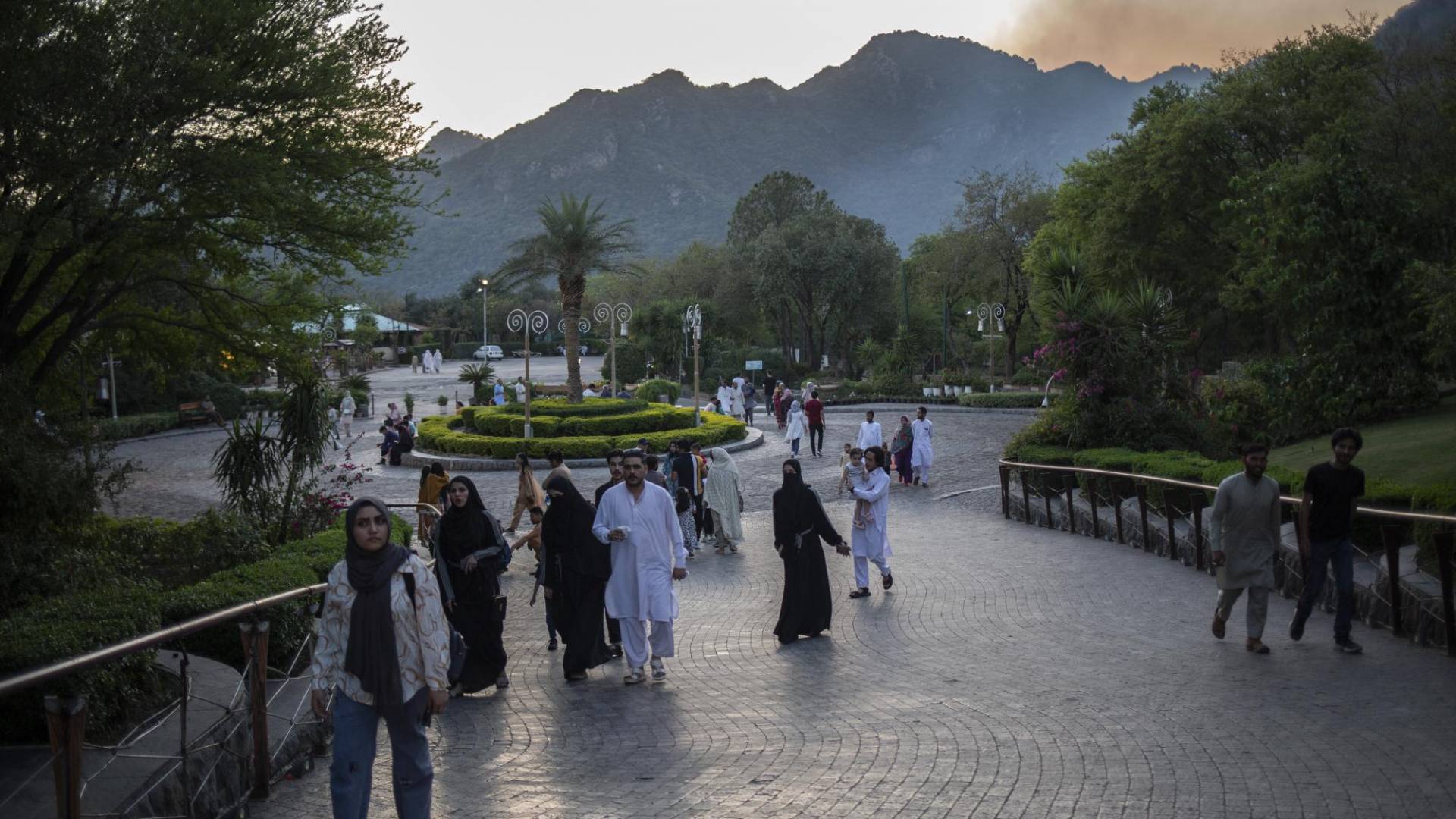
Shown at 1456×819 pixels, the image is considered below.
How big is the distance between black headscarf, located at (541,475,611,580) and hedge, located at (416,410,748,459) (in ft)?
56.8

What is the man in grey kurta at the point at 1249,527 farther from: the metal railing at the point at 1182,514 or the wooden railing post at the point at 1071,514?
the wooden railing post at the point at 1071,514

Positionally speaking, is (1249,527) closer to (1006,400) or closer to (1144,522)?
(1144,522)

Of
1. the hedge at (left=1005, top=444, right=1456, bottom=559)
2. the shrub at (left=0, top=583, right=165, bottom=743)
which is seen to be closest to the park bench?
the hedge at (left=1005, top=444, right=1456, bottom=559)

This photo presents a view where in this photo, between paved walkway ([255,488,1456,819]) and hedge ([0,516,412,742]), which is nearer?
paved walkway ([255,488,1456,819])

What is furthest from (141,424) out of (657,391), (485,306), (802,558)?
(802,558)

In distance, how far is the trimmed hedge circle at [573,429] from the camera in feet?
94.5

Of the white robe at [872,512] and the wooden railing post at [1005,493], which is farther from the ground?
the white robe at [872,512]

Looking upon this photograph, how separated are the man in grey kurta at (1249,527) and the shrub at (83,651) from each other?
690 centimetres

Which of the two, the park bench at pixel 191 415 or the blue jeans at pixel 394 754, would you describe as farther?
the park bench at pixel 191 415

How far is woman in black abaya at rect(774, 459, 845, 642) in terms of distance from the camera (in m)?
10.0

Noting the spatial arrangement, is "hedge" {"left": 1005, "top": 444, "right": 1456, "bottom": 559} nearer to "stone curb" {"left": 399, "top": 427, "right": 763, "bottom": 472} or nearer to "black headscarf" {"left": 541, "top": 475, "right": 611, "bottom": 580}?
"black headscarf" {"left": 541, "top": 475, "right": 611, "bottom": 580}

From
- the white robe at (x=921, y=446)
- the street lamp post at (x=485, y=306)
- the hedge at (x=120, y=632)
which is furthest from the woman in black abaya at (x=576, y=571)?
the street lamp post at (x=485, y=306)

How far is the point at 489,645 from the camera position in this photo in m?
8.35

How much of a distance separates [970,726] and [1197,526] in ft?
22.4
